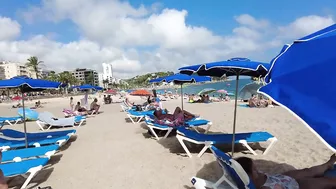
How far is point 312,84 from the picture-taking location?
6.09 feet

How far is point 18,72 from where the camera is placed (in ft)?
383

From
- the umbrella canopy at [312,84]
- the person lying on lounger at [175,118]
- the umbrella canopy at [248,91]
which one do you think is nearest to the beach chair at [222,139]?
the person lying on lounger at [175,118]

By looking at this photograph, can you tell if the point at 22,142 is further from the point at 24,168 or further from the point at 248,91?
the point at 248,91

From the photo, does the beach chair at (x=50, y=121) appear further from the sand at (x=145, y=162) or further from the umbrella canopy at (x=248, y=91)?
the umbrella canopy at (x=248, y=91)

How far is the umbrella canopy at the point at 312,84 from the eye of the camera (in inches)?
66.9

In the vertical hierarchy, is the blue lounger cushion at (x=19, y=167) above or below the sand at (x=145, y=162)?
above

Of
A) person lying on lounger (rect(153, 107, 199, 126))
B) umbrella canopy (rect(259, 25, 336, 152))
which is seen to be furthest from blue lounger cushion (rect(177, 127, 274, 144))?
umbrella canopy (rect(259, 25, 336, 152))

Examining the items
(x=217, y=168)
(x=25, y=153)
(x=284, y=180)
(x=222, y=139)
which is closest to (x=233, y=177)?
(x=284, y=180)

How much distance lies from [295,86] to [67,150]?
643cm

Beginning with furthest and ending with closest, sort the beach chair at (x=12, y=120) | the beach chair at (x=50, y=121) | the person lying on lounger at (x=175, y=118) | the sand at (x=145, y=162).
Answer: the beach chair at (x=12, y=120) < the beach chair at (x=50, y=121) < the person lying on lounger at (x=175, y=118) < the sand at (x=145, y=162)

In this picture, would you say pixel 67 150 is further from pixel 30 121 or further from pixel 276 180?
pixel 30 121

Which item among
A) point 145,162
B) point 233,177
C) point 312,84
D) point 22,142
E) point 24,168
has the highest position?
point 312,84

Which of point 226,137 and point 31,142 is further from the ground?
point 226,137

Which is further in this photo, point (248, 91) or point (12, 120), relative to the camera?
point (248, 91)
